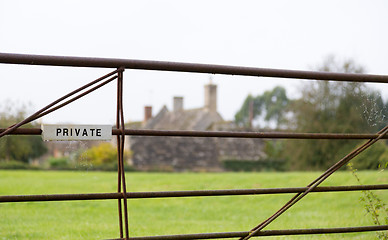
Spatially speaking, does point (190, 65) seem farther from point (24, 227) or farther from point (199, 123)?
point (199, 123)

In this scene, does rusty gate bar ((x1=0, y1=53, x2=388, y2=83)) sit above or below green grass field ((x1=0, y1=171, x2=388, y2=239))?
above

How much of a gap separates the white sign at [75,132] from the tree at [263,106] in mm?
43741

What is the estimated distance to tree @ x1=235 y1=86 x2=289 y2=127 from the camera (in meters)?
48.4

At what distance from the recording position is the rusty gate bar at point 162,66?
7.88ft

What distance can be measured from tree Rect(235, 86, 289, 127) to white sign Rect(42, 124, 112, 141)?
4374 cm

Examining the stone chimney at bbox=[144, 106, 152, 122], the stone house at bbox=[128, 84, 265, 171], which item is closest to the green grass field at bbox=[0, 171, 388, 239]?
the stone house at bbox=[128, 84, 265, 171]

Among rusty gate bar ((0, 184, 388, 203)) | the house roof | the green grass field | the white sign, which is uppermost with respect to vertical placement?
the house roof

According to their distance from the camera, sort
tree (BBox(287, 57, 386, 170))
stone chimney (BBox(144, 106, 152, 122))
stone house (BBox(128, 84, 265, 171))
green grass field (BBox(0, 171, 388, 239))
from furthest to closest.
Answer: stone chimney (BBox(144, 106, 152, 122)) < stone house (BBox(128, 84, 265, 171)) < tree (BBox(287, 57, 386, 170)) < green grass field (BBox(0, 171, 388, 239))

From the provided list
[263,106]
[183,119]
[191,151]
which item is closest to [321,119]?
[191,151]

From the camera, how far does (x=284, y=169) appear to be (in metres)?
34.1

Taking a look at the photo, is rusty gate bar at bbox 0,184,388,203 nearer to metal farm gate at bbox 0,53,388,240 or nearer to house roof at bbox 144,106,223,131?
metal farm gate at bbox 0,53,388,240

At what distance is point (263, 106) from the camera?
5434 centimetres

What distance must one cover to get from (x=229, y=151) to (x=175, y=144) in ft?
14.2

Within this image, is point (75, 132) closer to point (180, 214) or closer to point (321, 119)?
point (180, 214)
